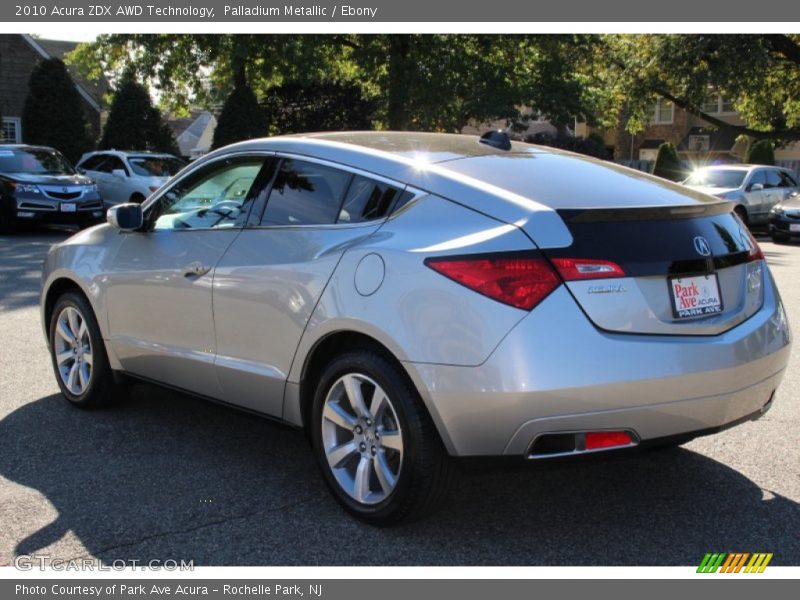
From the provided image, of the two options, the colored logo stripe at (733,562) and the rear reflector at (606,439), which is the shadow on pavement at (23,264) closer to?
the rear reflector at (606,439)

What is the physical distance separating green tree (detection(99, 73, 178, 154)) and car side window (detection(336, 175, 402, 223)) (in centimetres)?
2764

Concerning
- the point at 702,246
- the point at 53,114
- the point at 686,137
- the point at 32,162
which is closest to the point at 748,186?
the point at 32,162

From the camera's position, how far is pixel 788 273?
13562 mm

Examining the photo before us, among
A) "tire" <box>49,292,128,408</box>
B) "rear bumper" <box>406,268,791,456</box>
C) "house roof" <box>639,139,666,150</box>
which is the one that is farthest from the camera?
"house roof" <box>639,139,666,150</box>

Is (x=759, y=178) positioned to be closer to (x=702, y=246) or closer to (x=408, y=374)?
(x=702, y=246)

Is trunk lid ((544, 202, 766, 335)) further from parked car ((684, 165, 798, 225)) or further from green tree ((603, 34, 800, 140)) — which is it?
green tree ((603, 34, 800, 140))

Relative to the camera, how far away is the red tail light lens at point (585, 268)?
3486 mm

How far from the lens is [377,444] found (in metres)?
3.92

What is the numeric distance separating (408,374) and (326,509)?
0.88 m

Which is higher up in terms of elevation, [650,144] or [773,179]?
[773,179]

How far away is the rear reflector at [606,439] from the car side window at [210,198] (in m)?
2.09

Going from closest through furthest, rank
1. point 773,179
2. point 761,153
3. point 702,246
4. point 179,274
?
point 702,246, point 179,274, point 773,179, point 761,153

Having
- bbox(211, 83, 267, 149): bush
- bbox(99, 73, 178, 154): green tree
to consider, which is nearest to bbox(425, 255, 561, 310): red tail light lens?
bbox(211, 83, 267, 149): bush

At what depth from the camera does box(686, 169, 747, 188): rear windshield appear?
21625mm
